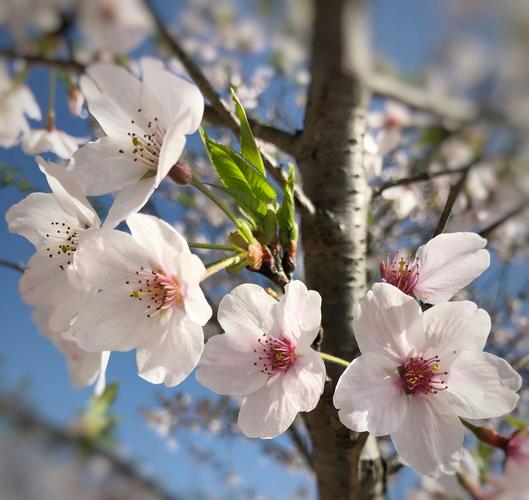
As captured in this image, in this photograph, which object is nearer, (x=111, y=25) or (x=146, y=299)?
(x=146, y=299)

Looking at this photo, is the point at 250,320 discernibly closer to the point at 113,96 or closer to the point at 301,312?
the point at 301,312

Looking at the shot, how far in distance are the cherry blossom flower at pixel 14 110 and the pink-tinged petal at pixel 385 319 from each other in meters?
0.87

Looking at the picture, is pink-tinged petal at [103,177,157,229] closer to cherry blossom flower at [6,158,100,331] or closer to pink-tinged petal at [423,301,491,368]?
cherry blossom flower at [6,158,100,331]

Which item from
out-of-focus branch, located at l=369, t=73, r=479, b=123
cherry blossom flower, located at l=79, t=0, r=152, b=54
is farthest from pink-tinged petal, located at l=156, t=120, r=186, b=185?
cherry blossom flower, located at l=79, t=0, r=152, b=54

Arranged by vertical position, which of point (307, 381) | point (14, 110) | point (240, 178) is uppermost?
point (14, 110)

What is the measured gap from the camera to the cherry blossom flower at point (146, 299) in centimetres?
49

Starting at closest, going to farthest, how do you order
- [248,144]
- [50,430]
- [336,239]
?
[248,144]
[336,239]
[50,430]

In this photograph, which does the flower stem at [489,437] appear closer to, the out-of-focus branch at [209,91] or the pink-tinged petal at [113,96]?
the out-of-focus branch at [209,91]

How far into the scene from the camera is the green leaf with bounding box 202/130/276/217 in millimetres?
577

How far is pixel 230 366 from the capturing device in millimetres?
540

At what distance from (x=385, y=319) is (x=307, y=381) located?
0.35 feet

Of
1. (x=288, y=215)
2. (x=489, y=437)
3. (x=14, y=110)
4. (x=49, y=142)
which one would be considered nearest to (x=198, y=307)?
(x=288, y=215)

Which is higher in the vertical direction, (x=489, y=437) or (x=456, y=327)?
(x=456, y=327)

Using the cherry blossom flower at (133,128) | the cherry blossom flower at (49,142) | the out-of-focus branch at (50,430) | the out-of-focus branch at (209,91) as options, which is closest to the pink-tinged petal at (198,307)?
the cherry blossom flower at (133,128)
